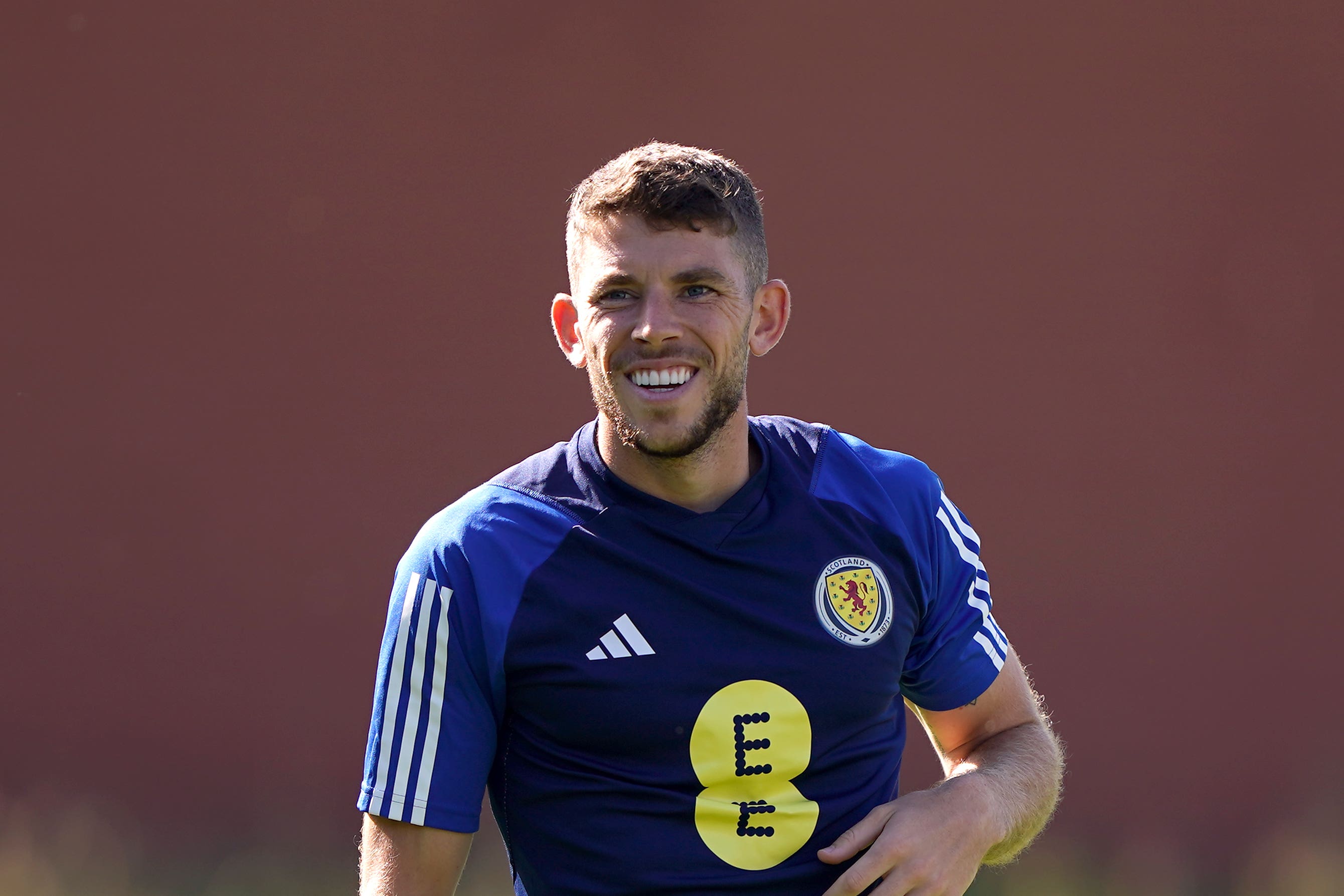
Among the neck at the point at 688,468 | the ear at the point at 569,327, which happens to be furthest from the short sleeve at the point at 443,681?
the ear at the point at 569,327

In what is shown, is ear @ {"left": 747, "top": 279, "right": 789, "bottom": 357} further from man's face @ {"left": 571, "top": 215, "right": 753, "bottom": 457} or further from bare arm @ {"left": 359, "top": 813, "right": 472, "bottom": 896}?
bare arm @ {"left": 359, "top": 813, "right": 472, "bottom": 896}

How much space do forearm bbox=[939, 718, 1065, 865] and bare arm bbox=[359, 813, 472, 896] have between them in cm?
75

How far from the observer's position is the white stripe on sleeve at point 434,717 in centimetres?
179

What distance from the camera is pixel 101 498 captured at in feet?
13.0

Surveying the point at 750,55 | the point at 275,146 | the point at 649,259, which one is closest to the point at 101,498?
the point at 275,146

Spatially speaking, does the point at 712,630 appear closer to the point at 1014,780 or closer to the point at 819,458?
the point at 819,458

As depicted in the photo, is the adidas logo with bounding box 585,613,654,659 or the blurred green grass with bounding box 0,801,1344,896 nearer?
the adidas logo with bounding box 585,613,654,659

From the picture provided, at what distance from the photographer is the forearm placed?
2010 mm

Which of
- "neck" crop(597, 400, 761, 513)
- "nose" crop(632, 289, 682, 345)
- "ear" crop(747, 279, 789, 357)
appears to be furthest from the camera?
"ear" crop(747, 279, 789, 357)

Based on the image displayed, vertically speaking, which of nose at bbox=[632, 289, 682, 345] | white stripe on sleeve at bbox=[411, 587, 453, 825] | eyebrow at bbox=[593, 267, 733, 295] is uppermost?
eyebrow at bbox=[593, 267, 733, 295]

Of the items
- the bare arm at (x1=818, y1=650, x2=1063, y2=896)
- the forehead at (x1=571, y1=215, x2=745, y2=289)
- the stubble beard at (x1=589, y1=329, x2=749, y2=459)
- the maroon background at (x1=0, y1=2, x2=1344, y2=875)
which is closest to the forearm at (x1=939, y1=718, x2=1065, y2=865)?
the bare arm at (x1=818, y1=650, x2=1063, y2=896)

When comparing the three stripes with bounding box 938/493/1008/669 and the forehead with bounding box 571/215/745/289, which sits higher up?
the forehead with bounding box 571/215/745/289

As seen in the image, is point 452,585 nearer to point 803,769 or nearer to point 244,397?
point 803,769

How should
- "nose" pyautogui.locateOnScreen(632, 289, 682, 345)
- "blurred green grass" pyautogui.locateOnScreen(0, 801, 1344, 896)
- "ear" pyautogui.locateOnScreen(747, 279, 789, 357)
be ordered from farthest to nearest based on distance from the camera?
"blurred green grass" pyautogui.locateOnScreen(0, 801, 1344, 896), "ear" pyautogui.locateOnScreen(747, 279, 789, 357), "nose" pyautogui.locateOnScreen(632, 289, 682, 345)
